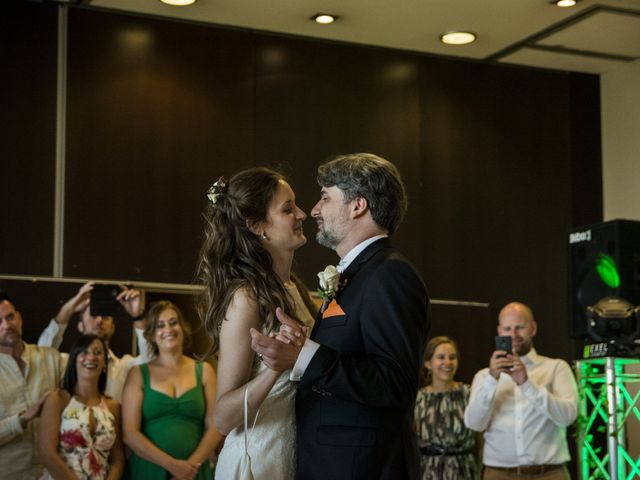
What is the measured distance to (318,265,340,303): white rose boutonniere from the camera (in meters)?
A: 2.94

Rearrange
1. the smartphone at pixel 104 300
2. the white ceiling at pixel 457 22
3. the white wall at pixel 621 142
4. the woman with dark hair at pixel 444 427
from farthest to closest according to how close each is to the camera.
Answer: the white wall at pixel 621 142
the white ceiling at pixel 457 22
the woman with dark hair at pixel 444 427
the smartphone at pixel 104 300

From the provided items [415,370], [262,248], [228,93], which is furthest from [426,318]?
A: [228,93]

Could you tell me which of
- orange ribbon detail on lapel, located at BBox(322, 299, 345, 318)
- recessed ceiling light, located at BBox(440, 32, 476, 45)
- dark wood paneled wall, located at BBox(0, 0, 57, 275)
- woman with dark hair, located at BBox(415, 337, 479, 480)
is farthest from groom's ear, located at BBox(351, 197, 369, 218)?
recessed ceiling light, located at BBox(440, 32, 476, 45)

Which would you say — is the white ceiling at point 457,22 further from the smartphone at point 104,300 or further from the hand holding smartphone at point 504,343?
the hand holding smartphone at point 504,343

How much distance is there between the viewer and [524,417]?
620 centimetres

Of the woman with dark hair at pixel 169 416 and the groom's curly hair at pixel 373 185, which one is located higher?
the groom's curly hair at pixel 373 185

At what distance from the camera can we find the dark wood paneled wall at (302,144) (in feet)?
21.7

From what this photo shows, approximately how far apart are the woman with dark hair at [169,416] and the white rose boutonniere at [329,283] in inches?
108

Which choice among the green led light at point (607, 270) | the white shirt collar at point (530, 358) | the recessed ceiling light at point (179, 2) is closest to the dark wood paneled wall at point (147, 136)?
the recessed ceiling light at point (179, 2)

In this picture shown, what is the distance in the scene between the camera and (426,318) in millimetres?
2906

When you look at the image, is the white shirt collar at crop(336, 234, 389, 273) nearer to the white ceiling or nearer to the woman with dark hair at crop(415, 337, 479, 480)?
the woman with dark hair at crop(415, 337, 479, 480)

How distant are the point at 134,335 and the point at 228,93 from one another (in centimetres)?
173

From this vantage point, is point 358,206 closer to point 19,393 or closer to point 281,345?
point 281,345

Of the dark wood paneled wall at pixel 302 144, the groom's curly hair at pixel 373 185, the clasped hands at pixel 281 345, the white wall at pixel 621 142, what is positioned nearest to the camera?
the clasped hands at pixel 281 345
